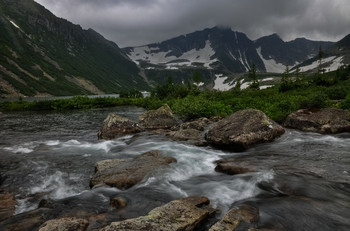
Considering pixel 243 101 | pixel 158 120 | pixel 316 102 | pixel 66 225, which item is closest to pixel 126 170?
pixel 66 225

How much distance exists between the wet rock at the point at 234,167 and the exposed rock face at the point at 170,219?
3.99m

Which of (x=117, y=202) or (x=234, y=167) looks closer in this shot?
(x=117, y=202)

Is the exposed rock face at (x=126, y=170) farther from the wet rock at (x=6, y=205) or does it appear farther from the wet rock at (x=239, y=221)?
the wet rock at (x=239, y=221)

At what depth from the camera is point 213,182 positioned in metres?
10.5

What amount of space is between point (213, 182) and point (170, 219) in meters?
4.50

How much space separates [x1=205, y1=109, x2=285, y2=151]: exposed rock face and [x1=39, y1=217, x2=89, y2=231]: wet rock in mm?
11400

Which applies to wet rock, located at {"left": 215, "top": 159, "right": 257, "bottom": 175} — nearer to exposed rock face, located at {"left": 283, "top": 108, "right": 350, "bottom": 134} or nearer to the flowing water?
the flowing water

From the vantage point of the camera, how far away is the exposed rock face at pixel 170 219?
19.4ft

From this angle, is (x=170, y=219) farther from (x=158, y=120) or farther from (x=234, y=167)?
(x=158, y=120)

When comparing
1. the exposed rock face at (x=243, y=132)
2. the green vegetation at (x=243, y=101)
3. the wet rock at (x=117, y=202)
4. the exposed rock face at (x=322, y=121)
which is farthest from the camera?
the green vegetation at (x=243, y=101)

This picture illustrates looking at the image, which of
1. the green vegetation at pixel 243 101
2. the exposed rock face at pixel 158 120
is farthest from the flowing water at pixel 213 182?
the exposed rock face at pixel 158 120

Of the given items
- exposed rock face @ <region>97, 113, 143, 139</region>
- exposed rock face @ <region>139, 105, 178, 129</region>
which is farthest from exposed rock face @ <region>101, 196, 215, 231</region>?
exposed rock face @ <region>139, 105, 178, 129</region>

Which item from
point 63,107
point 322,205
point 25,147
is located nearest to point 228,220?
point 322,205

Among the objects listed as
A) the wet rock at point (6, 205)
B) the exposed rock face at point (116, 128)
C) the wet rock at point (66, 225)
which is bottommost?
the wet rock at point (6, 205)
